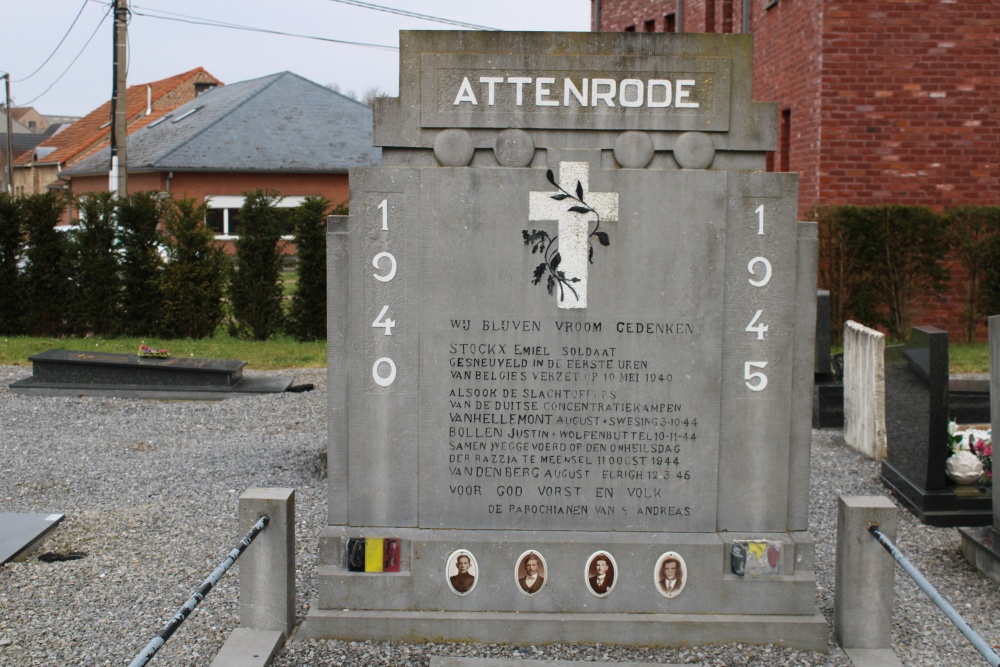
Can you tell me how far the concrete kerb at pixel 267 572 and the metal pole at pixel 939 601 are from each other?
7.98 feet

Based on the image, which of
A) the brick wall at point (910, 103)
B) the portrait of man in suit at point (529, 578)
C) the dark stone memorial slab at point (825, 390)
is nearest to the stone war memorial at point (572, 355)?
the portrait of man in suit at point (529, 578)

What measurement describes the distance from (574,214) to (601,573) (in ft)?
5.01

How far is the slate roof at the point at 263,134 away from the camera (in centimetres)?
3145

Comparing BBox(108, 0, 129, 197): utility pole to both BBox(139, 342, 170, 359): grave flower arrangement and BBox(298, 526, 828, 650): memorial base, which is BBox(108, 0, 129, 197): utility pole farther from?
BBox(298, 526, 828, 650): memorial base

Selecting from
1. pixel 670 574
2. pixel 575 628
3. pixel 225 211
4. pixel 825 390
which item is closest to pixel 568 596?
pixel 575 628

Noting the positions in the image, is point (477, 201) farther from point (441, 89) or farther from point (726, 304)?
point (726, 304)

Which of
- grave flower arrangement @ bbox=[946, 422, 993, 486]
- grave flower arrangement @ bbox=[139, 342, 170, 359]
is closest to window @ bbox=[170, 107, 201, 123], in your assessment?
grave flower arrangement @ bbox=[139, 342, 170, 359]

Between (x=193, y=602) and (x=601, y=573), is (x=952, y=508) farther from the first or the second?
(x=193, y=602)

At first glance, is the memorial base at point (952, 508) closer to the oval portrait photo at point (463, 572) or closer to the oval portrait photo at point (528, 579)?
the oval portrait photo at point (528, 579)

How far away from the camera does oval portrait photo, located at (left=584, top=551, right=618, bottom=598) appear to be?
444cm

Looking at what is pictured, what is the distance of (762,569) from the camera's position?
4.43 meters

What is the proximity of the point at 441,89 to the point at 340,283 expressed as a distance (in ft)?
3.01

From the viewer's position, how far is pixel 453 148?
438 cm

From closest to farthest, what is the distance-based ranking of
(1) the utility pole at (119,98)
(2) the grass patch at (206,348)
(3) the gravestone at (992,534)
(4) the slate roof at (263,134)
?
(3) the gravestone at (992,534) → (2) the grass patch at (206,348) → (1) the utility pole at (119,98) → (4) the slate roof at (263,134)
